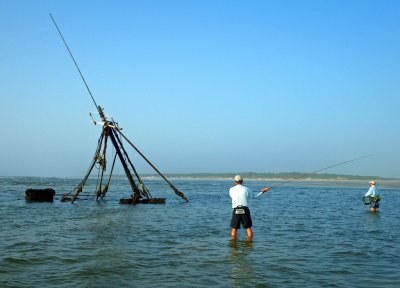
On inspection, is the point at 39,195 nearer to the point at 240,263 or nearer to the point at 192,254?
the point at 192,254

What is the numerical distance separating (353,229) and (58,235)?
12050 mm

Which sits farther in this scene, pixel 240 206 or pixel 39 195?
pixel 39 195

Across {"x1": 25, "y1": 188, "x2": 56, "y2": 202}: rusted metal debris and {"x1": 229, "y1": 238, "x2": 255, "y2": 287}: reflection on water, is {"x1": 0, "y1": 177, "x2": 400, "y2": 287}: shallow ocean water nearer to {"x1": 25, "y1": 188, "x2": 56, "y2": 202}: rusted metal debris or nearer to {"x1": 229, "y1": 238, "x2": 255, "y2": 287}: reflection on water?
{"x1": 229, "y1": 238, "x2": 255, "y2": 287}: reflection on water

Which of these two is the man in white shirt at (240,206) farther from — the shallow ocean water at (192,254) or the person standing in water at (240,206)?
the shallow ocean water at (192,254)

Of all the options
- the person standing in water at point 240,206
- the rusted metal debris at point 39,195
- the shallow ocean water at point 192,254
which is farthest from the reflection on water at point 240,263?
the rusted metal debris at point 39,195

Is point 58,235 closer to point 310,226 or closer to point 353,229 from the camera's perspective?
point 310,226

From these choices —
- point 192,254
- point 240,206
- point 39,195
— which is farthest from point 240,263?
point 39,195

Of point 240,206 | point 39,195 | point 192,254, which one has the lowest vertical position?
point 192,254

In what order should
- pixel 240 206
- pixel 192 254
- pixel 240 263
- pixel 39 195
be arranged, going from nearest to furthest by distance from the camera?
1. pixel 240 263
2. pixel 192 254
3. pixel 240 206
4. pixel 39 195

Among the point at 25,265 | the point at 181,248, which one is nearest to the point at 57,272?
the point at 25,265

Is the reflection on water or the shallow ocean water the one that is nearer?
the reflection on water

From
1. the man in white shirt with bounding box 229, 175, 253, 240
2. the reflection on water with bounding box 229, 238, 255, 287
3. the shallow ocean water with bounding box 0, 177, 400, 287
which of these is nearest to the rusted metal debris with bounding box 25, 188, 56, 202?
the shallow ocean water with bounding box 0, 177, 400, 287

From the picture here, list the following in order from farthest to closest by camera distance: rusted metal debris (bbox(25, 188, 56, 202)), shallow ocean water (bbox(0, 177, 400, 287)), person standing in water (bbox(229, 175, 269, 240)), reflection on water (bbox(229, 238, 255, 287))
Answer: rusted metal debris (bbox(25, 188, 56, 202)), person standing in water (bbox(229, 175, 269, 240)), shallow ocean water (bbox(0, 177, 400, 287)), reflection on water (bbox(229, 238, 255, 287))

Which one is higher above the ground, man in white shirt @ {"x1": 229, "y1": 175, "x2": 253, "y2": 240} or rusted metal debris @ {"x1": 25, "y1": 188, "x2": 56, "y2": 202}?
man in white shirt @ {"x1": 229, "y1": 175, "x2": 253, "y2": 240}
